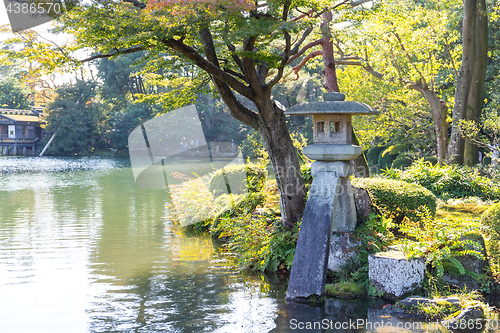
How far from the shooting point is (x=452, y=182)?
440 inches

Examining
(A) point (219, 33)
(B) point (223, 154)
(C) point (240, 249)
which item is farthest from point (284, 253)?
(B) point (223, 154)

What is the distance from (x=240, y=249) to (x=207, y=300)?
7.51 ft

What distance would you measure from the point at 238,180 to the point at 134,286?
5467 millimetres

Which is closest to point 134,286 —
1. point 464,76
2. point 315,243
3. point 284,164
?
point 315,243

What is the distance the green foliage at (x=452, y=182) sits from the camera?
427 inches

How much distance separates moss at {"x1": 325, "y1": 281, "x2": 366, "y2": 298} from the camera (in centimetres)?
611

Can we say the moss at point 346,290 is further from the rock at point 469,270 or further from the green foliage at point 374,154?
the green foliage at point 374,154

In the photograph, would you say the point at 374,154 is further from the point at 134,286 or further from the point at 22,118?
the point at 22,118

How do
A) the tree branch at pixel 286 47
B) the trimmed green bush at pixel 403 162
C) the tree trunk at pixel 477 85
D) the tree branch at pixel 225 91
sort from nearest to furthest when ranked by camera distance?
1. the tree branch at pixel 286 47
2. the tree branch at pixel 225 91
3. the tree trunk at pixel 477 85
4. the trimmed green bush at pixel 403 162

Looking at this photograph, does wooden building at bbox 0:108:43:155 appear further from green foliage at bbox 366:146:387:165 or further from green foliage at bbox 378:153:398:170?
green foliage at bbox 378:153:398:170

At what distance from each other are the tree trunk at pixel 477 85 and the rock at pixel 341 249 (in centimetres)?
784

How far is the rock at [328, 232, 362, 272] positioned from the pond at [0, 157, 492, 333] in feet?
2.63

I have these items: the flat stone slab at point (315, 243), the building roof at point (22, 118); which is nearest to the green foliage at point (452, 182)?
the flat stone slab at point (315, 243)

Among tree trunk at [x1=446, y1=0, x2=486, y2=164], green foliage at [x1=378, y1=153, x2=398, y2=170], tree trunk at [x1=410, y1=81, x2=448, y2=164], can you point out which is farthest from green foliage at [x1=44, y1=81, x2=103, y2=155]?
tree trunk at [x1=446, y1=0, x2=486, y2=164]
